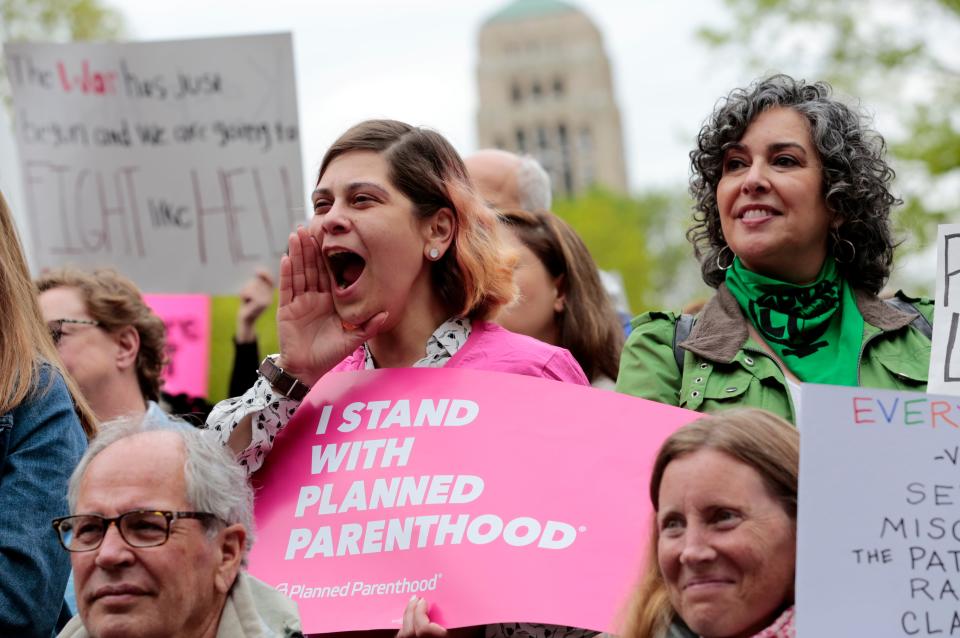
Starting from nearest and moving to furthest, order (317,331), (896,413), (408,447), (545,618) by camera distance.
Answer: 1. (896,413)
2. (545,618)
3. (408,447)
4. (317,331)

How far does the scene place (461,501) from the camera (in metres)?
3.72

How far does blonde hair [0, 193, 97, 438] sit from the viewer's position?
3723mm

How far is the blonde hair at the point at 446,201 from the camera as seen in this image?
164 inches

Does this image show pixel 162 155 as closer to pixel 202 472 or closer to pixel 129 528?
pixel 202 472

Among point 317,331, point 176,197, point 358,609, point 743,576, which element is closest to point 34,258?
point 176,197

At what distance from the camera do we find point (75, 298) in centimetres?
530

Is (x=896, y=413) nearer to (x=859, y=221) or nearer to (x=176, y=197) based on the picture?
(x=859, y=221)

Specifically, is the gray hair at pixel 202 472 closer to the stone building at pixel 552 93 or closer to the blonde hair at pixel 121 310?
the blonde hair at pixel 121 310

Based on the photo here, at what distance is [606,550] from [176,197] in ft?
12.4

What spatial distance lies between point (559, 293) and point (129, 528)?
249 centimetres

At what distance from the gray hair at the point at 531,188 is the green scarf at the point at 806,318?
1912 mm

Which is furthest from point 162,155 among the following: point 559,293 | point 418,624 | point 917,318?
point 418,624

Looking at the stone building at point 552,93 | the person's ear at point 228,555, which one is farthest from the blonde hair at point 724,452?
the stone building at point 552,93

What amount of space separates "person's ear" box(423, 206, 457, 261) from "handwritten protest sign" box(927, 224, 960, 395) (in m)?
1.29
